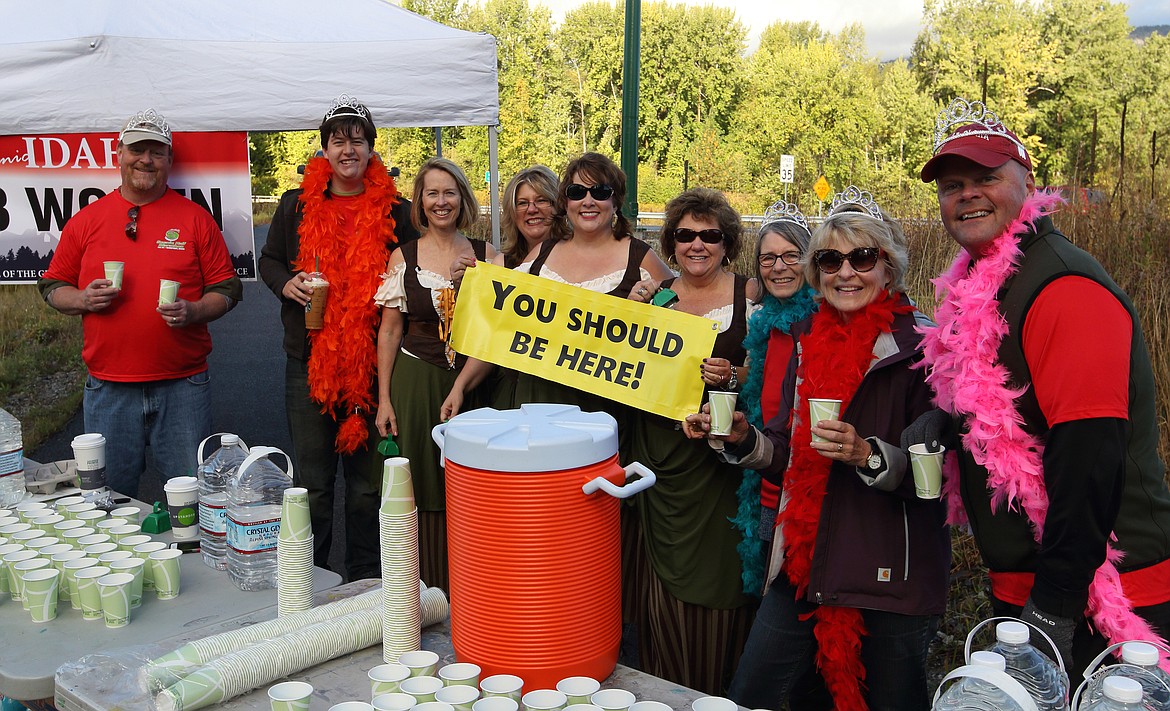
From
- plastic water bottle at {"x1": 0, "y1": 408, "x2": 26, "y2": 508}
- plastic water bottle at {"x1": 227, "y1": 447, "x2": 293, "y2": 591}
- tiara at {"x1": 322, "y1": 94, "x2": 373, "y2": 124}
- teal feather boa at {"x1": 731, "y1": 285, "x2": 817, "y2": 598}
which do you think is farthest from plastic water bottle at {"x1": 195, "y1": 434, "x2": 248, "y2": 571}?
tiara at {"x1": 322, "y1": 94, "x2": 373, "y2": 124}

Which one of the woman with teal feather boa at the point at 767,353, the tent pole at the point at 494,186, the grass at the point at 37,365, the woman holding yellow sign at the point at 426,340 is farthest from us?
the grass at the point at 37,365

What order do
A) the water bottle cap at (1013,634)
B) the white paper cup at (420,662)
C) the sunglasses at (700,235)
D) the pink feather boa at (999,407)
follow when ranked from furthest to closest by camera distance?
the sunglasses at (700,235) < the pink feather boa at (999,407) < the white paper cup at (420,662) < the water bottle cap at (1013,634)

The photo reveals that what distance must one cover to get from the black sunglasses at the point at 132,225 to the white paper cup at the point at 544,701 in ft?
11.5

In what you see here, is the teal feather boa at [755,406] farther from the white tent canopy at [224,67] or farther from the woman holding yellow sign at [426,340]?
the white tent canopy at [224,67]

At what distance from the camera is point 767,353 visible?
3.29 m

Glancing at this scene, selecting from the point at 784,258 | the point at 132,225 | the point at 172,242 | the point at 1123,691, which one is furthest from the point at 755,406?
the point at 132,225

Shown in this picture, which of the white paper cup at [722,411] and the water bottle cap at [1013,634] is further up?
the white paper cup at [722,411]

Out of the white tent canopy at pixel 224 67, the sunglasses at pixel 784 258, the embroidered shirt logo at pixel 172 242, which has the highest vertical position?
the white tent canopy at pixel 224 67

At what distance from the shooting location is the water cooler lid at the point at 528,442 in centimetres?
188

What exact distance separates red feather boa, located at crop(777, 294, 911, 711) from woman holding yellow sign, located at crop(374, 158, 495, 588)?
1886mm

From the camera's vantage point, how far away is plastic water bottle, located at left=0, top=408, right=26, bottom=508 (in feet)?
10.9

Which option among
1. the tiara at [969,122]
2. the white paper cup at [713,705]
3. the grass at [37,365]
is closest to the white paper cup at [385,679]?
the white paper cup at [713,705]

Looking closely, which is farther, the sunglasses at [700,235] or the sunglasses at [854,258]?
the sunglasses at [700,235]

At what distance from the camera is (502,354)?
374 centimetres
